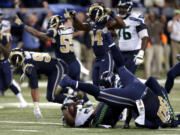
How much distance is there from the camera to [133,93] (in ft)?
28.4

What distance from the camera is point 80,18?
727 inches

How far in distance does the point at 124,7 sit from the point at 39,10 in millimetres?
9434

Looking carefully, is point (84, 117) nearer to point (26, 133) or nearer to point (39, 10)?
point (26, 133)

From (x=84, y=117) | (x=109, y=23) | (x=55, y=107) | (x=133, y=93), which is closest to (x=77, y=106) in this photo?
(x=84, y=117)

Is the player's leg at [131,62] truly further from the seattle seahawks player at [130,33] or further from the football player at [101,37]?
the football player at [101,37]

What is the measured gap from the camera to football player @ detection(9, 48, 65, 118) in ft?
34.7

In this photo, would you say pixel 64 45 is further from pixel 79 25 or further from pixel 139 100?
pixel 139 100

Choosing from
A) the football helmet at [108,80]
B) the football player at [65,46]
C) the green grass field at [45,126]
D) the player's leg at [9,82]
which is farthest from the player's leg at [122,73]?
the player's leg at [9,82]

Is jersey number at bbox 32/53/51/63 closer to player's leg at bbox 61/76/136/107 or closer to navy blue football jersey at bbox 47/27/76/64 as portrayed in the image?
navy blue football jersey at bbox 47/27/76/64

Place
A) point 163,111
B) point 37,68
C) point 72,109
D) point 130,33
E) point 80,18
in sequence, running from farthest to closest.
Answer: point 80,18, point 130,33, point 37,68, point 72,109, point 163,111

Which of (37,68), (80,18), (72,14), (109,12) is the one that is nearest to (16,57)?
(37,68)

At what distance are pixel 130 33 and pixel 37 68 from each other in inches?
65.7

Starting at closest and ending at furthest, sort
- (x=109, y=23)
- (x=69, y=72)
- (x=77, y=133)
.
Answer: (x=77, y=133) < (x=109, y=23) < (x=69, y=72)

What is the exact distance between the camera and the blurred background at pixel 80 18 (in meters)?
18.5
